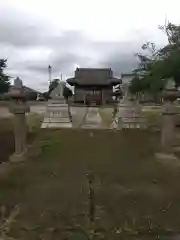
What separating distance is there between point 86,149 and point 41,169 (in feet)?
7.56

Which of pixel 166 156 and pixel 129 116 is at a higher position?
pixel 129 116

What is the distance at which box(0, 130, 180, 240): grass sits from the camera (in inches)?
181

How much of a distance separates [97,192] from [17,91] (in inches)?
166

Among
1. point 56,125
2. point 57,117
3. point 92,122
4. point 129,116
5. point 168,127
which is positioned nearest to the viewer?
point 168,127

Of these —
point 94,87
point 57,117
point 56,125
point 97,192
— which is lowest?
point 97,192

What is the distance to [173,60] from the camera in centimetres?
1616

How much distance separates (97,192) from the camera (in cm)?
604

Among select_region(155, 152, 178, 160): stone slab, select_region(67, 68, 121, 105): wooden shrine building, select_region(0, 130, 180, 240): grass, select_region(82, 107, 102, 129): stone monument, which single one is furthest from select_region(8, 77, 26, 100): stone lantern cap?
select_region(67, 68, 121, 105): wooden shrine building

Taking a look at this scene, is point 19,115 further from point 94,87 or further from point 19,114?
point 94,87

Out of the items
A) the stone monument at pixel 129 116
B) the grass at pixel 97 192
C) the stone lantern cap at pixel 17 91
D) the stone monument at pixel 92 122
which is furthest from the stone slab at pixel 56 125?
the stone lantern cap at pixel 17 91

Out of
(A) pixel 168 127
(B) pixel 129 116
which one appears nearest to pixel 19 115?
(A) pixel 168 127

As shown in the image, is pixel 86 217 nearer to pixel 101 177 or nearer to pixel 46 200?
pixel 46 200

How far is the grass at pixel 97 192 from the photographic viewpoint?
461 centimetres

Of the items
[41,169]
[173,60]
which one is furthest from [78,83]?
[41,169]
